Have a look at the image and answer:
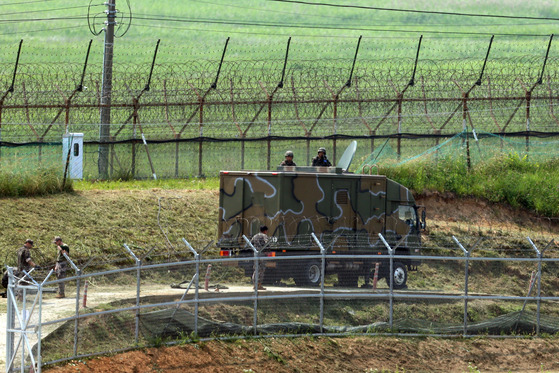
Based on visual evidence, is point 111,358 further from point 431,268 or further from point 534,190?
point 534,190

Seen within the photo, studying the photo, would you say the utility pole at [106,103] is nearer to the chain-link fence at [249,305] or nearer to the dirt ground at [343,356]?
the chain-link fence at [249,305]

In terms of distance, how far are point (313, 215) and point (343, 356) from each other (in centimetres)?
418

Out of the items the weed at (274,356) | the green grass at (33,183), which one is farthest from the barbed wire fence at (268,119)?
the weed at (274,356)

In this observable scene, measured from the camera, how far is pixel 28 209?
20.8 meters

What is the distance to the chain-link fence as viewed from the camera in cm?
1355

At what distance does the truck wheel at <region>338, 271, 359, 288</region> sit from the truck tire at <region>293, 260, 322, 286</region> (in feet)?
1.93

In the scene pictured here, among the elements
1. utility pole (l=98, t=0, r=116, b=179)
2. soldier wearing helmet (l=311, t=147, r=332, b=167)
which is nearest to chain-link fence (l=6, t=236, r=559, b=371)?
soldier wearing helmet (l=311, t=147, r=332, b=167)

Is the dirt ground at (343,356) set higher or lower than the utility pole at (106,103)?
lower

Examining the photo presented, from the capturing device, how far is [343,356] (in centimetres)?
1560

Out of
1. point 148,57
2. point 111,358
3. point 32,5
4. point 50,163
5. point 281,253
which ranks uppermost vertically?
point 32,5

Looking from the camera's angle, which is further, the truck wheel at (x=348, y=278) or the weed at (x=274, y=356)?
the truck wheel at (x=348, y=278)

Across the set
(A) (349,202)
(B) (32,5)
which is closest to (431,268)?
(A) (349,202)

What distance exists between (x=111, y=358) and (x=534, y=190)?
15301 millimetres

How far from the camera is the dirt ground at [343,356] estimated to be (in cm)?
1412
